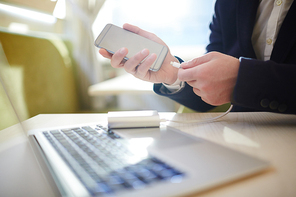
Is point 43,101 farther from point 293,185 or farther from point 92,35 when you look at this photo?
point 293,185

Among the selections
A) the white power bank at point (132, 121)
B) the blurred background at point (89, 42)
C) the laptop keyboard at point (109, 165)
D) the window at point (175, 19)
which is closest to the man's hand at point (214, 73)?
the white power bank at point (132, 121)

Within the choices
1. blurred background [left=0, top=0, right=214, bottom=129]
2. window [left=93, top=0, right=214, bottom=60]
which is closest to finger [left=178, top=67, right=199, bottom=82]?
blurred background [left=0, top=0, right=214, bottom=129]

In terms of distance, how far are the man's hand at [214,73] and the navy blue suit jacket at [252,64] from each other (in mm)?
31

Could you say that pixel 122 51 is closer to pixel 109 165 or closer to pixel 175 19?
pixel 109 165

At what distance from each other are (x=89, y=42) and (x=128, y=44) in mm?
1414

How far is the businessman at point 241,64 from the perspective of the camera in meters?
0.41

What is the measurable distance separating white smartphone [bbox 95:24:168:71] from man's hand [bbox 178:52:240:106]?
82 millimetres

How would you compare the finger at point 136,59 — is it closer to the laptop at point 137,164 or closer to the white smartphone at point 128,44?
the white smartphone at point 128,44

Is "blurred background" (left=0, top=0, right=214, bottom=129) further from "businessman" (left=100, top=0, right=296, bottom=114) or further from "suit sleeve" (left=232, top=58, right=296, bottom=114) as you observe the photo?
Result: "suit sleeve" (left=232, top=58, right=296, bottom=114)

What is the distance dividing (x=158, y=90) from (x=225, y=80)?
281mm

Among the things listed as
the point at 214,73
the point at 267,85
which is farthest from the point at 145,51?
the point at 267,85

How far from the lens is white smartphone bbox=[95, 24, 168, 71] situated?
20.2 inches

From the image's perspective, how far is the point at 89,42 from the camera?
1.80 metres

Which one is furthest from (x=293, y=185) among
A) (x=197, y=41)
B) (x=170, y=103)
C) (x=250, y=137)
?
(x=197, y=41)
